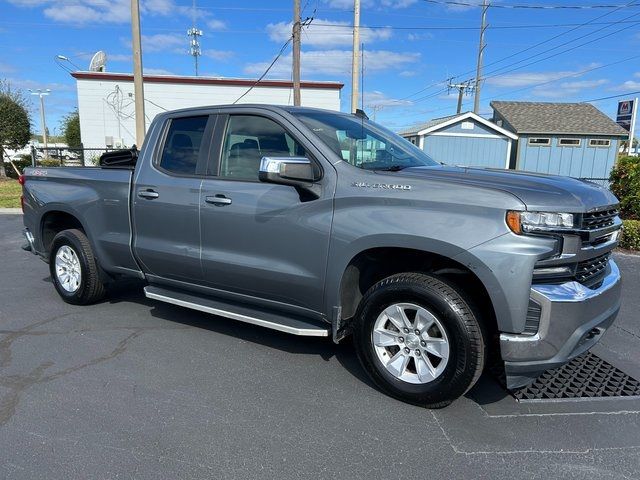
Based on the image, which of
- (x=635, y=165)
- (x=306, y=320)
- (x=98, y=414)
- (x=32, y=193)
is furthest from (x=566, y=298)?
(x=635, y=165)

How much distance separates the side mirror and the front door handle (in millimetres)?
548

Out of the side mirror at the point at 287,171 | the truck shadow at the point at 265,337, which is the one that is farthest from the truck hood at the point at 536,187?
the truck shadow at the point at 265,337

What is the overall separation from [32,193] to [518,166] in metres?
27.1

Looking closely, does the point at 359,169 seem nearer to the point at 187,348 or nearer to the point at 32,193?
the point at 187,348

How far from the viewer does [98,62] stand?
2803cm

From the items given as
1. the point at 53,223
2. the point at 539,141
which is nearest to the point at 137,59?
the point at 53,223

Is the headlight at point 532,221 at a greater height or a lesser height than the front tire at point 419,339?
greater

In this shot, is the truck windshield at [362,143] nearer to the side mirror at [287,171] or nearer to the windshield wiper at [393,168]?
the windshield wiper at [393,168]

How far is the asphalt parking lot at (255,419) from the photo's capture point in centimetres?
269

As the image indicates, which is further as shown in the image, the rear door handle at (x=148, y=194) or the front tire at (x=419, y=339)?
the rear door handle at (x=148, y=194)

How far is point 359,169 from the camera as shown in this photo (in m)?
3.43

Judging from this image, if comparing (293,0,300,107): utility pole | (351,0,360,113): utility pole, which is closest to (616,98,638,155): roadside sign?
(351,0,360,113): utility pole

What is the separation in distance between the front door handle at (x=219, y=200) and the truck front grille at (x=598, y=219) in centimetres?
247

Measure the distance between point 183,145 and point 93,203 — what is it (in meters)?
1.22
